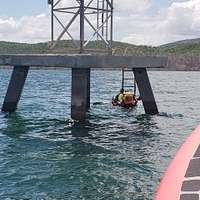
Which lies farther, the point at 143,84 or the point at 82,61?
the point at 143,84

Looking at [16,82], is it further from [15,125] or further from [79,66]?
[79,66]

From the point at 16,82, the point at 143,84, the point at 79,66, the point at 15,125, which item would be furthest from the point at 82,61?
the point at 16,82

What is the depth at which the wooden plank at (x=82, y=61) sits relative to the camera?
77.8 feet

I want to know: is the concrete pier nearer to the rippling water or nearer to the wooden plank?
the wooden plank

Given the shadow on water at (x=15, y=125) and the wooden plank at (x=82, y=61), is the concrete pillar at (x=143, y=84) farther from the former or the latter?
the shadow on water at (x=15, y=125)

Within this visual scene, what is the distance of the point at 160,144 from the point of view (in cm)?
2100

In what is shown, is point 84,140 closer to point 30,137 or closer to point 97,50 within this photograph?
point 30,137

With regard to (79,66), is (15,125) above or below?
below

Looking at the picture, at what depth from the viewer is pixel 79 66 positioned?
23.8m

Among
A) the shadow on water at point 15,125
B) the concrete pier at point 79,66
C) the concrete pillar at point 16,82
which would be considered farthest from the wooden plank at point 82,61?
the shadow on water at point 15,125

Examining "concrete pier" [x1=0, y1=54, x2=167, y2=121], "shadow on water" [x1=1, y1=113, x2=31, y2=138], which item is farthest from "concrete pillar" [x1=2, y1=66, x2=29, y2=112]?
"shadow on water" [x1=1, y1=113, x2=31, y2=138]

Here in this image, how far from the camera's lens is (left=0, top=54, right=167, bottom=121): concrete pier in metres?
23.9

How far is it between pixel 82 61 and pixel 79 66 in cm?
32

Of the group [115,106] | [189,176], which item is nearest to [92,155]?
[189,176]
